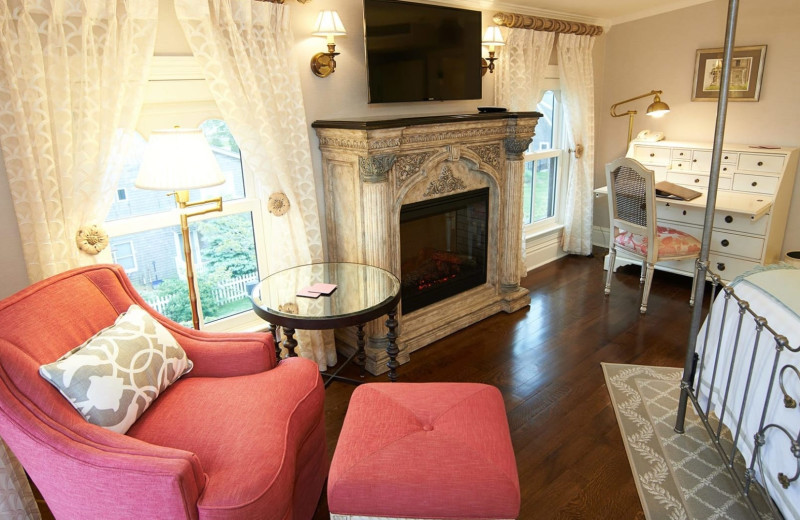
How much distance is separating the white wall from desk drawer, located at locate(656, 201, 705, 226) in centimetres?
67

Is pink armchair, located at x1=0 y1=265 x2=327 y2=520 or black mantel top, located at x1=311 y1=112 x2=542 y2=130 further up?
black mantel top, located at x1=311 y1=112 x2=542 y2=130

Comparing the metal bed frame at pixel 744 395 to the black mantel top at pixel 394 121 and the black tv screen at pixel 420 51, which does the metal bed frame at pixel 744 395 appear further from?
the black tv screen at pixel 420 51

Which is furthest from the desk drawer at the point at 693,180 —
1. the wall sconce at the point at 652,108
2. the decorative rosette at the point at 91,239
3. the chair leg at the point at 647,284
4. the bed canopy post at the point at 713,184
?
the decorative rosette at the point at 91,239

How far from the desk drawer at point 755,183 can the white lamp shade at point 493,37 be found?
2116mm

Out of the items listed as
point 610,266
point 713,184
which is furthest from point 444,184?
point 610,266

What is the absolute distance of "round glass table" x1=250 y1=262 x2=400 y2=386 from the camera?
2143 millimetres

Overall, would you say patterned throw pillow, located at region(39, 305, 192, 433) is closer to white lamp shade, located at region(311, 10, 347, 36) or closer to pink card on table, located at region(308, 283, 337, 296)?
pink card on table, located at region(308, 283, 337, 296)

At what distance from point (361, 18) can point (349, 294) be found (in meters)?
1.64

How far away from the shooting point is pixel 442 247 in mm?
3463

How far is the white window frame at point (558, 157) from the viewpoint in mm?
4469

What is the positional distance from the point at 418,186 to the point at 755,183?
105 inches

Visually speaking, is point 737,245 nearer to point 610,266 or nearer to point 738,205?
point 738,205

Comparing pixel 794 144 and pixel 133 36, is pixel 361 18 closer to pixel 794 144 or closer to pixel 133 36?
pixel 133 36

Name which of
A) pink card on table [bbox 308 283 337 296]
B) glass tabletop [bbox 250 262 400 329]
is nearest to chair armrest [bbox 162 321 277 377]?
glass tabletop [bbox 250 262 400 329]
